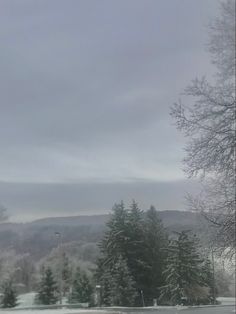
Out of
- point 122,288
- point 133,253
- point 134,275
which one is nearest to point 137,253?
point 133,253

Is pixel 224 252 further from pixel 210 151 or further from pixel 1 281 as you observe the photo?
pixel 1 281

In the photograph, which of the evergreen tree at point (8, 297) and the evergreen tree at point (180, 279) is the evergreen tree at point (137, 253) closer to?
the evergreen tree at point (180, 279)

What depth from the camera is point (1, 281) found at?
211 ft

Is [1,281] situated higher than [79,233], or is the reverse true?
[79,233]

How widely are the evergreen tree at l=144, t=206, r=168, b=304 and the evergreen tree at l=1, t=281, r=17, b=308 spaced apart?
1594 centimetres

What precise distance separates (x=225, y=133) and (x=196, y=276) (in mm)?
57745

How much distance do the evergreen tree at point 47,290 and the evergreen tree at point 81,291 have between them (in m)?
3.09

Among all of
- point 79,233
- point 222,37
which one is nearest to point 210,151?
point 222,37

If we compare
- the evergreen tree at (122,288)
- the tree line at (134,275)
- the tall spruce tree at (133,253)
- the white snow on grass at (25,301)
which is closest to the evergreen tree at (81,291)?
the tree line at (134,275)

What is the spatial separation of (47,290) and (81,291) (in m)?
5.06

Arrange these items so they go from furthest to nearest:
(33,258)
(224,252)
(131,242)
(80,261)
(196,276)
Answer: (80,261) < (33,258) < (131,242) < (196,276) < (224,252)

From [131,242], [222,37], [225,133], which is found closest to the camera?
[222,37]

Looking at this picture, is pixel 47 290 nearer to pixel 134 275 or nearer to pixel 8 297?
pixel 8 297

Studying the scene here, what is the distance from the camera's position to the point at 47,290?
222 ft
